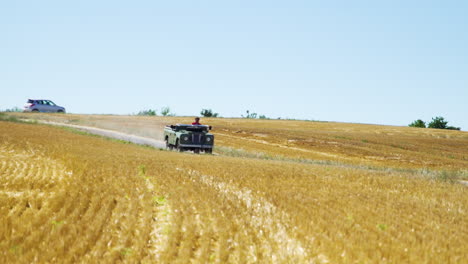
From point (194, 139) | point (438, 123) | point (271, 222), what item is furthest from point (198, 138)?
point (438, 123)

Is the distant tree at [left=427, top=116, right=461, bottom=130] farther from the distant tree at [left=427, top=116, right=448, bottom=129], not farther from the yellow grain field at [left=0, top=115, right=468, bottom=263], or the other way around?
the yellow grain field at [left=0, top=115, right=468, bottom=263]

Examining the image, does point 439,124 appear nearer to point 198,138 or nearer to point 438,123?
point 438,123

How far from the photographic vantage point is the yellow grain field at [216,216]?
242 inches

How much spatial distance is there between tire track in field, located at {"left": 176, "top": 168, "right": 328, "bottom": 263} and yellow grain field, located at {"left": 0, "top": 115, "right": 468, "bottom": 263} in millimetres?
22

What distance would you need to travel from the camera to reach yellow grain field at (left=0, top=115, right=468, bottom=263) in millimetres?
6156

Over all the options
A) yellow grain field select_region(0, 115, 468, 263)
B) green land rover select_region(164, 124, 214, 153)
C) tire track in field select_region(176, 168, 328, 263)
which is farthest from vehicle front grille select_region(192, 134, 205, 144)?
tire track in field select_region(176, 168, 328, 263)

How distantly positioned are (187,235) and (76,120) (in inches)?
1990

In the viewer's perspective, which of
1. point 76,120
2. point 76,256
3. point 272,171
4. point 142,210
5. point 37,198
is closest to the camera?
point 76,256

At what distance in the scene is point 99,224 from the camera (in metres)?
7.45

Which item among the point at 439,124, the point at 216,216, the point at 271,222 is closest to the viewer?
the point at 271,222

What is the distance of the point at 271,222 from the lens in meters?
7.71

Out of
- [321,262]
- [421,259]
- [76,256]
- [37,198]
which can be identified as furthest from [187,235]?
[37,198]

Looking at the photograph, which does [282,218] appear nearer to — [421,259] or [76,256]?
[421,259]

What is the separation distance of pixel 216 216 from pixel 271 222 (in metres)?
0.96
